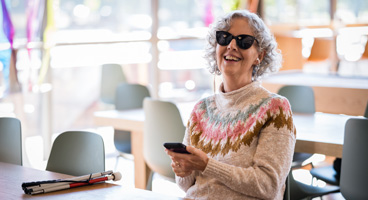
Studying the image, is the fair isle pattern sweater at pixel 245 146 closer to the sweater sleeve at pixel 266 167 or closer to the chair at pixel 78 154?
the sweater sleeve at pixel 266 167

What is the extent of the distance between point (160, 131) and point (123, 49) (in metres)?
2.76

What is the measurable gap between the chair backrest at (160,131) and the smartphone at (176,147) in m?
1.33

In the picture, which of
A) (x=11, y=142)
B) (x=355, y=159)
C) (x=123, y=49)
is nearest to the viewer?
(x=355, y=159)

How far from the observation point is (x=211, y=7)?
667cm

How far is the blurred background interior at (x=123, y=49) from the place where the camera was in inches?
194

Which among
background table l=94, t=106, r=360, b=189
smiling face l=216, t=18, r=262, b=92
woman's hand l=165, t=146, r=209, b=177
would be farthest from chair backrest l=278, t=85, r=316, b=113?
woman's hand l=165, t=146, r=209, b=177

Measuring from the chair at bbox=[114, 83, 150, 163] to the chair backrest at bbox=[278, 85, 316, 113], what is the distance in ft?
4.14

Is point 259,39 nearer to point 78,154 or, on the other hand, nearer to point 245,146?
point 245,146

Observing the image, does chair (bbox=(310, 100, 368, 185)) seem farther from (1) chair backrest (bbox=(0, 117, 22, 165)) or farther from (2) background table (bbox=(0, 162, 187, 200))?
(1) chair backrest (bbox=(0, 117, 22, 165))

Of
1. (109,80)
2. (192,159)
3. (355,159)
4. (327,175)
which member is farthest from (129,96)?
(192,159)

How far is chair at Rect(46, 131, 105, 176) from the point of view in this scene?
2.34 meters

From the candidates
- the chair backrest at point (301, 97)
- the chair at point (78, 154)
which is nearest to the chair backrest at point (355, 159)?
the chair at point (78, 154)

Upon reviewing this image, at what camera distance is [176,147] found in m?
1.86

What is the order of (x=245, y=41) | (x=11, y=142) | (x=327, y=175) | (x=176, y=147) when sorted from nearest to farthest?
(x=176, y=147)
(x=245, y=41)
(x=11, y=142)
(x=327, y=175)
